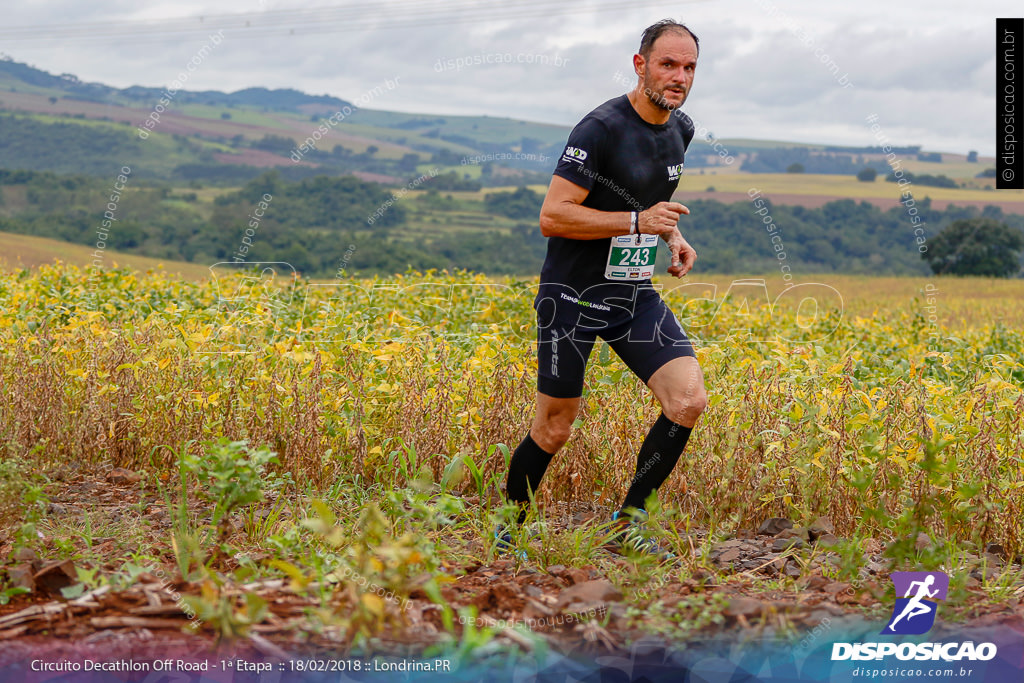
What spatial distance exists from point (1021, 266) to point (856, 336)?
2057 inches

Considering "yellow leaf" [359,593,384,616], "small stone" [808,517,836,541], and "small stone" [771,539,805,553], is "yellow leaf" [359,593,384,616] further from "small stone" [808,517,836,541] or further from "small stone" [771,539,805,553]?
"small stone" [808,517,836,541]

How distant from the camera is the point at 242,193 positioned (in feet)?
185

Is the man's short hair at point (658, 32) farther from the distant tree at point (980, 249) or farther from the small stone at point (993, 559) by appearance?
the distant tree at point (980, 249)

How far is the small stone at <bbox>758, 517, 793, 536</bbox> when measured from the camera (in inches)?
179

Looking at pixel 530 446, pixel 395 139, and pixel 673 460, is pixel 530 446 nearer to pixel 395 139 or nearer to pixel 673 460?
pixel 673 460

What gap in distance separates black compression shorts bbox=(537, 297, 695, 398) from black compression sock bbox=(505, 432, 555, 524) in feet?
0.97

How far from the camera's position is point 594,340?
13.5 ft

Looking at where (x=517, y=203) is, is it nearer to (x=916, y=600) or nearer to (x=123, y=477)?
(x=123, y=477)

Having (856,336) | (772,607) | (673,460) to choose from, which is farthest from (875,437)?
(856,336)

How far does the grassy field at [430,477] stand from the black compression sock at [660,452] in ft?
0.60

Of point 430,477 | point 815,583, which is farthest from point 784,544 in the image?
point 430,477

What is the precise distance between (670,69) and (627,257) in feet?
2.60

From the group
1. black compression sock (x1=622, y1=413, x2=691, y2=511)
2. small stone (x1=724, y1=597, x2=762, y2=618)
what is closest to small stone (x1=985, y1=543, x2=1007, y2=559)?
black compression sock (x1=622, y1=413, x2=691, y2=511)

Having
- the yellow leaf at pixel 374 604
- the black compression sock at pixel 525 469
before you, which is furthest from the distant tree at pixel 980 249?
the yellow leaf at pixel 374 604
